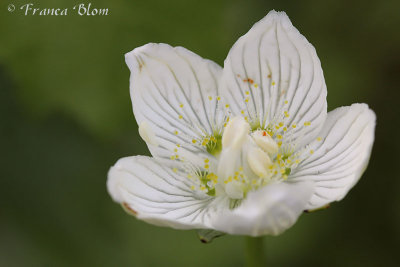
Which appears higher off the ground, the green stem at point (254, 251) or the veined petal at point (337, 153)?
the veined petal at point (337, 153)

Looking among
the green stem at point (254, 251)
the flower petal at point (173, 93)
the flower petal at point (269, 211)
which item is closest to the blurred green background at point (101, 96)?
the flower petal at point (173, 93)

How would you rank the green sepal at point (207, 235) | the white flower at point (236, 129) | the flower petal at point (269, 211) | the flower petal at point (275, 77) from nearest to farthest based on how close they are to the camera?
the flower petal at point (269, 211)
the green sepal at point (207, 235)
the white flower at point (236, 129)
the flower petal at point (275, 77)

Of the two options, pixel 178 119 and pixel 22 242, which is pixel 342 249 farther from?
pixel 22 242

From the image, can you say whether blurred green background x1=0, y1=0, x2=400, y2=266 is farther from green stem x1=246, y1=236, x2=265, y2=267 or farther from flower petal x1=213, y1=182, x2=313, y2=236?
Answer: flower petal x1=213, y1=182, x2=313, y2=236

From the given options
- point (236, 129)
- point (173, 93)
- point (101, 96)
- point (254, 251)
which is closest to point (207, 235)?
point (254, 251)

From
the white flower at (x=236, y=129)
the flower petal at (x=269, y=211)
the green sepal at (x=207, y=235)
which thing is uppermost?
the white flower at (x=236, y=129)

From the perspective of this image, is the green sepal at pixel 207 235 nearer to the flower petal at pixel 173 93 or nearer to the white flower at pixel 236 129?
the white flower at pixel 236 129

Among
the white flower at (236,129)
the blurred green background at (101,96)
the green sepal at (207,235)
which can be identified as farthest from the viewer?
the blurred green background at (101,96)

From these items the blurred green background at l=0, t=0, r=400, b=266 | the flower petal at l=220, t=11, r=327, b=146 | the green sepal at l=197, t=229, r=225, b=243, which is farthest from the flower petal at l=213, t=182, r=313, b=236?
the blurred green background at l=0, t=0, r=400, b=266

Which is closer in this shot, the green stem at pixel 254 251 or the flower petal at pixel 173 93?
the green stem at pixel 254 251
